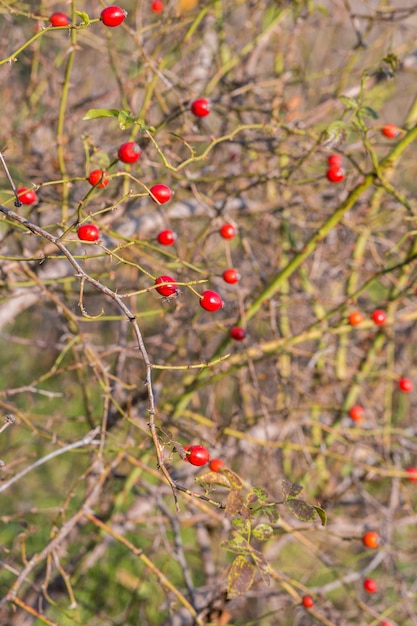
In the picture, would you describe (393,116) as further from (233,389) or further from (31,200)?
(31,200)

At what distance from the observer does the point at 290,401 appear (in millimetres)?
2557

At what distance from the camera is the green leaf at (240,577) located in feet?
3.64

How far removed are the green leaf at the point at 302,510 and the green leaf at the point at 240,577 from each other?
129mm

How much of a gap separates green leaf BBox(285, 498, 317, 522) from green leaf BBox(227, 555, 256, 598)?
0.13 metres

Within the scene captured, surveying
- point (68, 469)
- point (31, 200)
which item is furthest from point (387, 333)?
point (68, 469)

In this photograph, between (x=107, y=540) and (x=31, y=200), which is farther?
(x=107, y=540)

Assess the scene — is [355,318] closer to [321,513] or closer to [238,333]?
[238,333]

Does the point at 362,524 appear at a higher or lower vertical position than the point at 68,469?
higher

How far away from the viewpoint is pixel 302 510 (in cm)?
112

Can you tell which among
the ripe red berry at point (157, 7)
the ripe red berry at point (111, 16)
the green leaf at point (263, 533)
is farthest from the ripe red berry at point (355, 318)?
the ripe red berry at point (157, 7)

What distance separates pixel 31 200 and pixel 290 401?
141cm

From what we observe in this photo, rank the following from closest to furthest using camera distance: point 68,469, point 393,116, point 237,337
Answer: point 237,337, point 68,469, point 393,116

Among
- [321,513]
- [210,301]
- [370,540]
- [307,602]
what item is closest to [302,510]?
[321,513]

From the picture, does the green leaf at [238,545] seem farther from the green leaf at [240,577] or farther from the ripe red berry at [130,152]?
the ripe red berry at [130,152]
